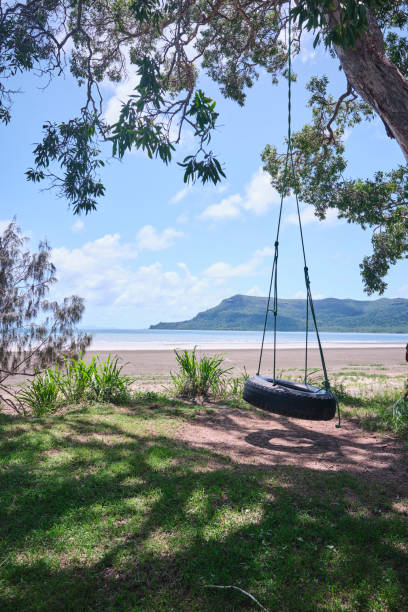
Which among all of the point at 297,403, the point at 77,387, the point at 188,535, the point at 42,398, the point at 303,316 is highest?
the point at 303,316

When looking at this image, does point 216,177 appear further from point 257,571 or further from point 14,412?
point 14,412

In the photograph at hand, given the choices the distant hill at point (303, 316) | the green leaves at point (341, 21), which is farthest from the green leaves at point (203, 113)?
the distant hill at point (303, 316)

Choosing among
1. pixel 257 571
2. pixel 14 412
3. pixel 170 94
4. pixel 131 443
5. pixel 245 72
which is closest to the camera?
pixel 257 571

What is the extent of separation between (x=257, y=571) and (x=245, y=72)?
10906 mm

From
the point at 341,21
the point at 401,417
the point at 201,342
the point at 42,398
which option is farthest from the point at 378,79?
the point at 201,342

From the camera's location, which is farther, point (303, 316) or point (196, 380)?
point (303, 316)

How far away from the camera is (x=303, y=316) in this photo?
142500 millimetres

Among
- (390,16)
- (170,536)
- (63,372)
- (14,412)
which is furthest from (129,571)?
(390,16)

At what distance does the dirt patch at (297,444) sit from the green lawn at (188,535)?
0.41 meters

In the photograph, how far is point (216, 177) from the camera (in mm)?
5043

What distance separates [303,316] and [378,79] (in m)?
142

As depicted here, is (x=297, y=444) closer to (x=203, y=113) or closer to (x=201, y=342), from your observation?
(x=203, y=113)

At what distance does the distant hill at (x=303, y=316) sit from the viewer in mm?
117625

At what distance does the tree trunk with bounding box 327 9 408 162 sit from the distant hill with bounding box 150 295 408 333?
106m
